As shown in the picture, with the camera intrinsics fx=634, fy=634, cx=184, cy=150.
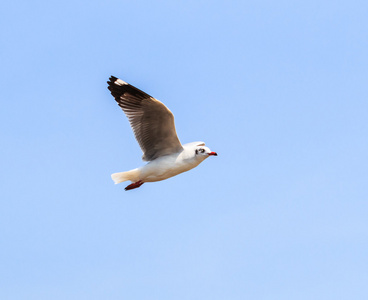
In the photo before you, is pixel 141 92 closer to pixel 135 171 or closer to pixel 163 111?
pixel 163 111

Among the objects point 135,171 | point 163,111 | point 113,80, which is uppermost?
point 113,80

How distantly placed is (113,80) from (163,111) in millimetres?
1764

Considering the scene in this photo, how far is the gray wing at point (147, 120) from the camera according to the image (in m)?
14.7

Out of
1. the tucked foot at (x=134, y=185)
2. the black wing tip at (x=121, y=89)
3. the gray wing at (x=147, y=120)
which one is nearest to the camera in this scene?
the gray wing at (x=147, y=120)

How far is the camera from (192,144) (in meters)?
15.4

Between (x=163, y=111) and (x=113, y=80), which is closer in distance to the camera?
(x=163, y=111)

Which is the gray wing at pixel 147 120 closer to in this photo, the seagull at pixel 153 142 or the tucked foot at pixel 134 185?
the seagull at pixel 153 142

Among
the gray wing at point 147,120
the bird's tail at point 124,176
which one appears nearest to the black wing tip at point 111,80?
the gray wing at point 147,120

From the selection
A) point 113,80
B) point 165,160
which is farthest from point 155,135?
point 113,80

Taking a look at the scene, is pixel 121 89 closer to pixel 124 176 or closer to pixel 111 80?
pixel 111 80

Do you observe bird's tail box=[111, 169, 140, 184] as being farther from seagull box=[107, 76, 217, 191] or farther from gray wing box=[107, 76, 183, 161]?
gray wing box=[107, 76, 183, 161]

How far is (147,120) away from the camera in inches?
587

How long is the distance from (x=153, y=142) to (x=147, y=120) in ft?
1.95

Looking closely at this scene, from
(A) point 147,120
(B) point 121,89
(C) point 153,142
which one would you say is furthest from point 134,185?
(B) point 121,89
